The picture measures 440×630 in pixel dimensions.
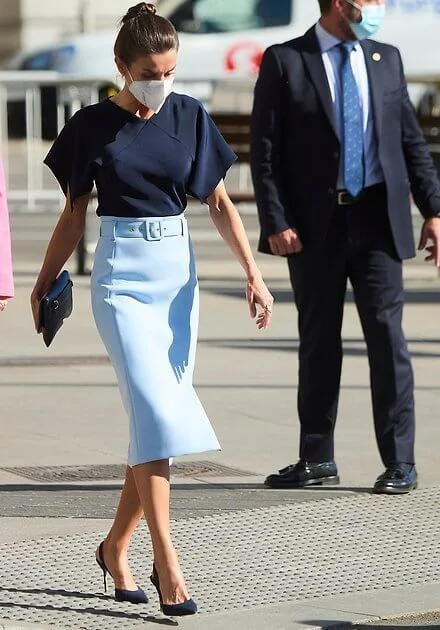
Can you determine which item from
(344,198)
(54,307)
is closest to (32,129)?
(344,198)

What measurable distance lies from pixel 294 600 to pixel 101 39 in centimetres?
2194

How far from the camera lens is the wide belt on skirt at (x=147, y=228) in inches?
193

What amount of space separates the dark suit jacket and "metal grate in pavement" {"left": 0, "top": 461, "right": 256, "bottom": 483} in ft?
3.18

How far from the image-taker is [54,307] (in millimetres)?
4969

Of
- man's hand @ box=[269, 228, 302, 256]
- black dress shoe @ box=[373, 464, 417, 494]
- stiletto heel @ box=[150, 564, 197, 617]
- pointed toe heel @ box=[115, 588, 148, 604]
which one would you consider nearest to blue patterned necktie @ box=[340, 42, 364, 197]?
man's hand @ box=[269, 228, 302, 256]

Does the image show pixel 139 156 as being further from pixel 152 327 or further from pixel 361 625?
pixel 361 625

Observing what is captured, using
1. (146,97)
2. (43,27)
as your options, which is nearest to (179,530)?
(146,97)

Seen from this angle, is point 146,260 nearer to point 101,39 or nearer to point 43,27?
point 101,39

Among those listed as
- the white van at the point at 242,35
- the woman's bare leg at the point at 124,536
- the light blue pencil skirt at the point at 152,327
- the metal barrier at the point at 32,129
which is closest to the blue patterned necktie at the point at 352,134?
the light blue pencil skirt at the point at 152,327

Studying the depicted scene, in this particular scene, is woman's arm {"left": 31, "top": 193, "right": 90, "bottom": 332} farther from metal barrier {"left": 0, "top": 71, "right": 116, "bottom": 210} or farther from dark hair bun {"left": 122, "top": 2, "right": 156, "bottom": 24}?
metal barrier {"left": 0, "top": 71, "right": 116, "bottom": 210}

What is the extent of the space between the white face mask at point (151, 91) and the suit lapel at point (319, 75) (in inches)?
68.8

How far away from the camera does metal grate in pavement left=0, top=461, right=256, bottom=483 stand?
6777 mm

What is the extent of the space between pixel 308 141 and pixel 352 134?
0.17 meters

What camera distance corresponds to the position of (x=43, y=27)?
129 feet
